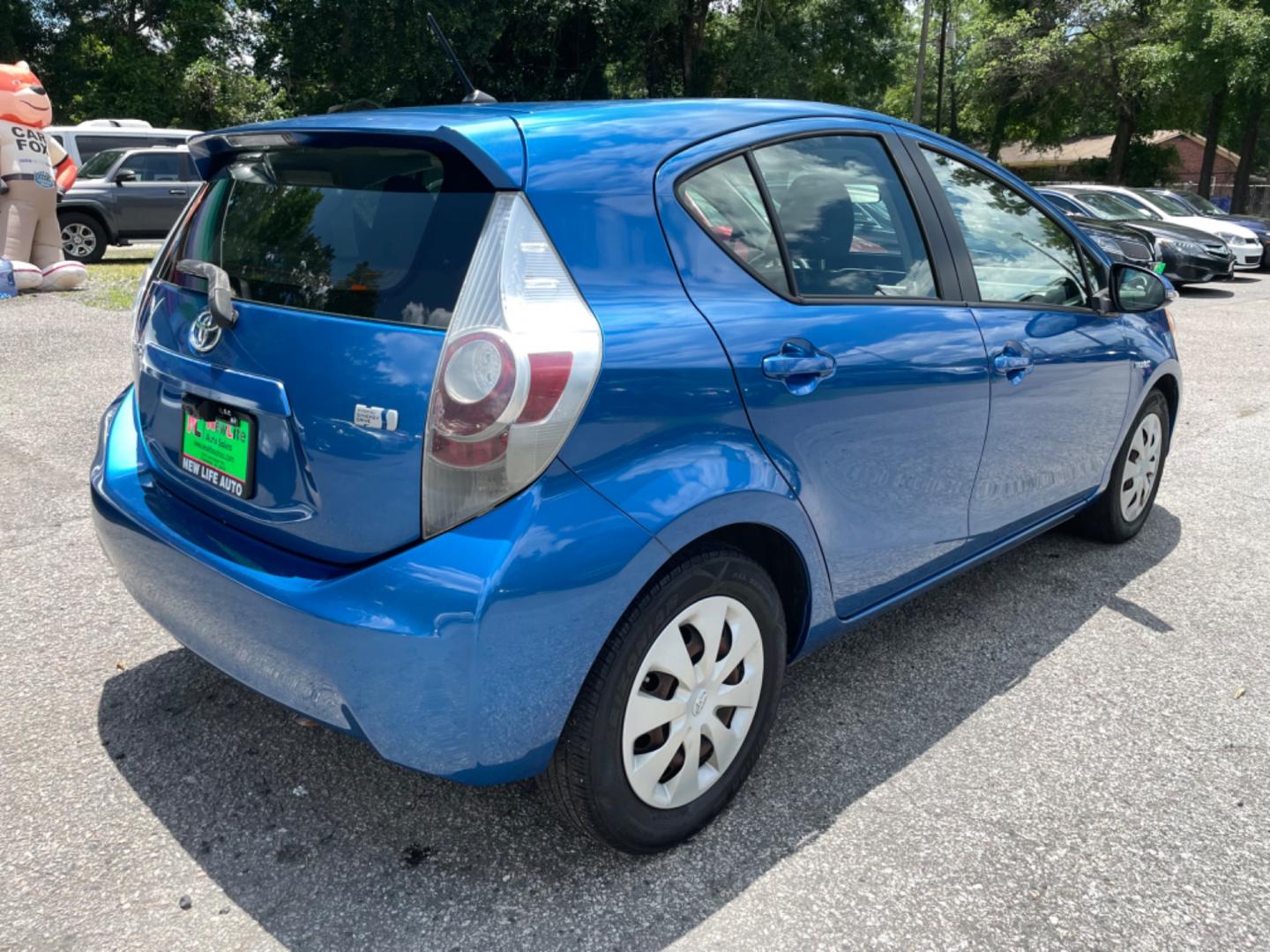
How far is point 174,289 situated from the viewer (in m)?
2.52

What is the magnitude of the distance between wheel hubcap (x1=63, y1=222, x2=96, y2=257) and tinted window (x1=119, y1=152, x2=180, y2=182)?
1.13m

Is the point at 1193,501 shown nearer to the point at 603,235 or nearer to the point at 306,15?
the point at 603,235

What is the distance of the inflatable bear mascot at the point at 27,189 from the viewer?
34.9 feet

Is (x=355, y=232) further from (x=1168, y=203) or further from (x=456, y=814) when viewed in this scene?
(x=1168, y=203)

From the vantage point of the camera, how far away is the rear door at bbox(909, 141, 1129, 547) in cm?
315

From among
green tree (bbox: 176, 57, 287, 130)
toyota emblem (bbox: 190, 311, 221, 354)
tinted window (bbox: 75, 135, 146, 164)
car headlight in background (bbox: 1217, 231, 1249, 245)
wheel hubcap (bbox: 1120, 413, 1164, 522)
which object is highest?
green tree (bbox: 176, 57, 287, 130)

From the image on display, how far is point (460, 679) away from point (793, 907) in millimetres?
939

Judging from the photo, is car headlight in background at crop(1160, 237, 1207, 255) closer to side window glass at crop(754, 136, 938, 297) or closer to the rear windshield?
side window glass at crop(754, 136, 938, 297)

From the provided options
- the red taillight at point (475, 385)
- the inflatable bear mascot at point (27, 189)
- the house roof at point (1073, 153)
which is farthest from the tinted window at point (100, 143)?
the house roof at point (1073, 153)

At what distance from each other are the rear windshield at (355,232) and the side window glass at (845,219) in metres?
0.87

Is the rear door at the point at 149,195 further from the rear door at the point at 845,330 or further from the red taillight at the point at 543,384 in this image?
the red taillight at the point at 543,384

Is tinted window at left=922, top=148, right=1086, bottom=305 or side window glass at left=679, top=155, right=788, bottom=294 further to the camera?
tinted window at left=922, top=148, right=1086, bottom=305

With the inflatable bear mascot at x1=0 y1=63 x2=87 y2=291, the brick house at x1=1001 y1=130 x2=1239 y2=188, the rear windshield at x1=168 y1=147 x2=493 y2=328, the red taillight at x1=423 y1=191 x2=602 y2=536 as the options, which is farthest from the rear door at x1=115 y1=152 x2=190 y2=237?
the brick house at x1=1001 y1=130 x2=1239 y2=188

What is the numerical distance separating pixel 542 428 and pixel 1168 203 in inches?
740
